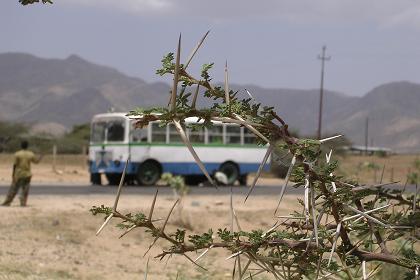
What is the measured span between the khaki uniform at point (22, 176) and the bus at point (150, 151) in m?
8.40

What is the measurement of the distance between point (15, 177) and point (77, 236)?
3.56m

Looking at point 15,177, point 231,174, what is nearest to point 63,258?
point 15,177

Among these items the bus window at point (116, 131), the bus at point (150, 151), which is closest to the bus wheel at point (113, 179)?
the bus at point (150, 151)

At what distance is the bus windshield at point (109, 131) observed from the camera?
25469mm

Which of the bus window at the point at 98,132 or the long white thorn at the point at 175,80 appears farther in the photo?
the bus window at the point at 98,132

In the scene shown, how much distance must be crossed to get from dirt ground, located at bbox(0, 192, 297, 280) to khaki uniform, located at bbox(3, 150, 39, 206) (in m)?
0.24

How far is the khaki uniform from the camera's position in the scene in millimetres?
15836

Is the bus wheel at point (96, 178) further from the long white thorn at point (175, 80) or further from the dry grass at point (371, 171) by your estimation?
the long white thorn at point (175, 80)

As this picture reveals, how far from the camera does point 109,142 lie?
25594mm

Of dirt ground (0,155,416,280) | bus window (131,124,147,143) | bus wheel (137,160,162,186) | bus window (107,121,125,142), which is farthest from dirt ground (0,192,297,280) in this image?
bus wheel (137,160,162,186)

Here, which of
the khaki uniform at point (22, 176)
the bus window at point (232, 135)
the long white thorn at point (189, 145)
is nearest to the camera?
the long white thorn at point (189, 145)

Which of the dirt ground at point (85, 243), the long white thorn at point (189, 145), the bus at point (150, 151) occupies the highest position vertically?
the long white thorn at point (189, 145)

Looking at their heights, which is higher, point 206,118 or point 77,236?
point 206,118

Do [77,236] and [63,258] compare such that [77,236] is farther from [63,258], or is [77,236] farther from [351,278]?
[351,278]
